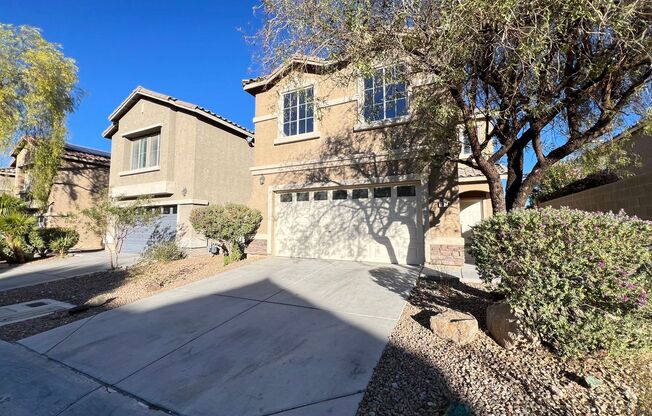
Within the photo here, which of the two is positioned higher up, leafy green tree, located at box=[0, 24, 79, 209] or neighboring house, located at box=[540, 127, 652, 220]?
leafy green tree, located at box=[0, 24, 79, 209]

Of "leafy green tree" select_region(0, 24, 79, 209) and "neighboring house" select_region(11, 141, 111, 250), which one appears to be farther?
"neighboring house" select_region(11, 141, 111, 250)

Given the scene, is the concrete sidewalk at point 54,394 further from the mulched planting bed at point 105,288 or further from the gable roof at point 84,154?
the gable roof at point 84,154

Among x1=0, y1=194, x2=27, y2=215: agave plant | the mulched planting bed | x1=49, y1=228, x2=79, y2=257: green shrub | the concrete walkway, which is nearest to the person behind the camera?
the mulched planting bed

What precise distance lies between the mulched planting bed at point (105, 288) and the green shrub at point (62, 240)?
5.89 meters

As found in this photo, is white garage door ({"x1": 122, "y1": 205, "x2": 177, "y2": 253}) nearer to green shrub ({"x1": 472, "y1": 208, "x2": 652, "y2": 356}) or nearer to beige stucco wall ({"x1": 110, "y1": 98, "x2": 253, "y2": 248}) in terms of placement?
A: beige stucco wall ({"x1": 110, "y1": 98, "x2": 253, "y2": 248})

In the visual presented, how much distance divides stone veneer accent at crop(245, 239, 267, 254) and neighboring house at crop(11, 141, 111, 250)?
33.4 feet

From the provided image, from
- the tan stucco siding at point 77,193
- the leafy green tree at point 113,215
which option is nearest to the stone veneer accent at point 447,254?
the leafy green tree at point 113,215

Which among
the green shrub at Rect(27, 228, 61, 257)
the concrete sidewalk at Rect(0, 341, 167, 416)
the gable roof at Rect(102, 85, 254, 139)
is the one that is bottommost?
the concrete sidewalk at Rect(0, 341, 167, 416)

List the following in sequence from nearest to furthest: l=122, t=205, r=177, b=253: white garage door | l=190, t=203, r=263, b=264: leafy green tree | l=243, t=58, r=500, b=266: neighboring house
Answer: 1. l=243, t=58, r=500, b=266: neighboring house
2. l=190, t=203, r=263, b=264: leafy green tree
3. l=122, t=205, r=177, b=253: white garage door

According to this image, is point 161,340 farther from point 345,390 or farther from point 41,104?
point 41,104

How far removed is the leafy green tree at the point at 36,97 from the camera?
11281mm

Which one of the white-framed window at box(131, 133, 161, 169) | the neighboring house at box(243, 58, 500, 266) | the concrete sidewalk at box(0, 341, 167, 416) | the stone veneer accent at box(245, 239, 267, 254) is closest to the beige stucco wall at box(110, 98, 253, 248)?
the white-framed window at box(131, 133, 161, 169)

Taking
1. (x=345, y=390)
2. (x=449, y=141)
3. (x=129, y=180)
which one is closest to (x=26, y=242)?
(x=129, y=180)

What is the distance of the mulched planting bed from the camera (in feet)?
16.4
